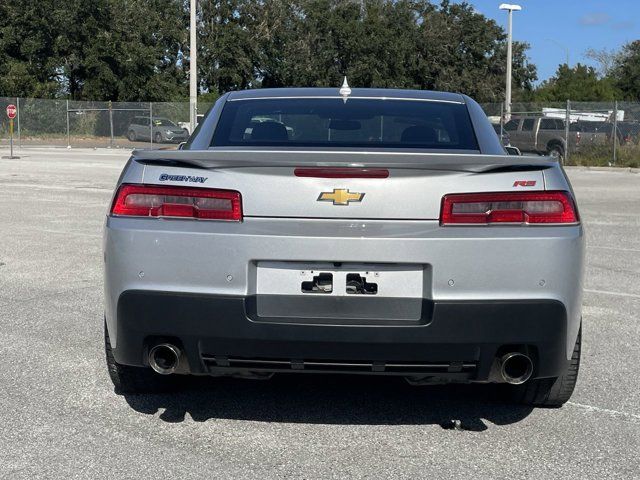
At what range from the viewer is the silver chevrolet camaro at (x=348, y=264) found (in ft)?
12.0

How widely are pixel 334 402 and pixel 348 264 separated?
117cm

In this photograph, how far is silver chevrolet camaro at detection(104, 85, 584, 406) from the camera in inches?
143

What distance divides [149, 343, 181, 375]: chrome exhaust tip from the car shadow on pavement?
0.52m

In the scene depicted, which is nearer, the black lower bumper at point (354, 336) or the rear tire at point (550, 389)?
the black lower bumper at point (354, 336)

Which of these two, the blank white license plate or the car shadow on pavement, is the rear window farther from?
the car shadow on pavement

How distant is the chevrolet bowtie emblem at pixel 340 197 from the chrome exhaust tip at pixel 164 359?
0.86 metres

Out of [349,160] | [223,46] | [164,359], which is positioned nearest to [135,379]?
[164,359]

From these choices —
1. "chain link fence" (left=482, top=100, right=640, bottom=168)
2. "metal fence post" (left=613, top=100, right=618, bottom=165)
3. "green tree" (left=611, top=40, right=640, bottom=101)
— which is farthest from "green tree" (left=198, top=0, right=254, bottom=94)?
"metal fence post" (left=613, top=100, right=618, bottom=165)

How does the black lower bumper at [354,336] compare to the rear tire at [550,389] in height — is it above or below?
above

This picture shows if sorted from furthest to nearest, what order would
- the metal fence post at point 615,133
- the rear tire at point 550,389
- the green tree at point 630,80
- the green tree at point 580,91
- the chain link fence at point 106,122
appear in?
the green tree at point 630,80, the green tree at point 580,91, the chain link fence at point 106,122, the metal fence post at point 615,133, the rear tire at point 550,389

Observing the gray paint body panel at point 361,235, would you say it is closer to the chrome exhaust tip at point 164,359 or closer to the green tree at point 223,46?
the chrome exhaust tip at point 164,359

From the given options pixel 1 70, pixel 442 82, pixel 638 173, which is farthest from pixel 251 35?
pixel 638 173

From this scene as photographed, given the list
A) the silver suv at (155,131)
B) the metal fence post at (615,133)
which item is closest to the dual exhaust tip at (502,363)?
the metal fence post at (615,133)

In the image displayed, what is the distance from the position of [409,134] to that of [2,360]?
2622 mm
